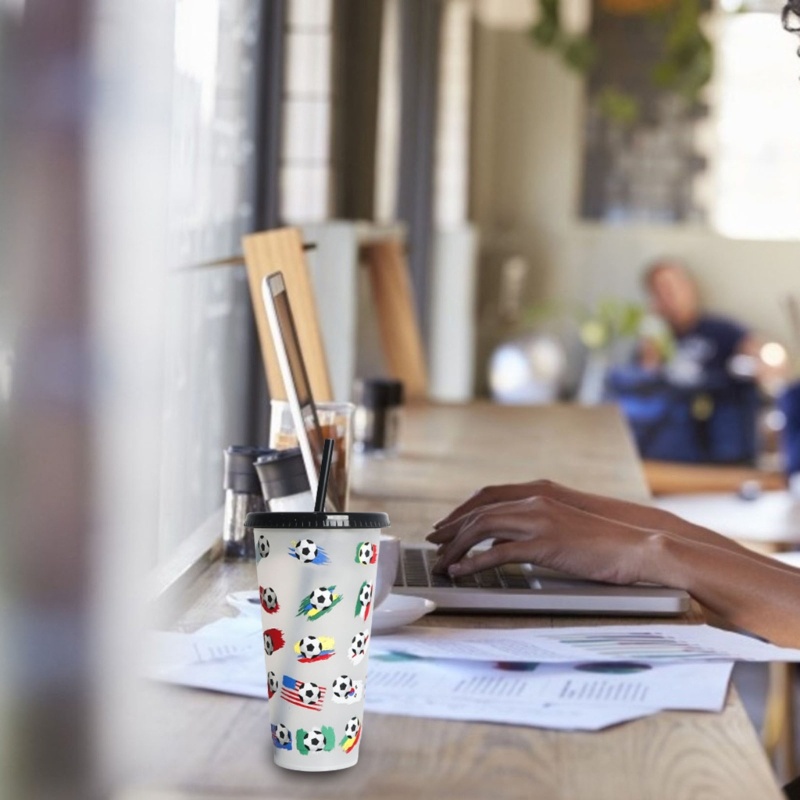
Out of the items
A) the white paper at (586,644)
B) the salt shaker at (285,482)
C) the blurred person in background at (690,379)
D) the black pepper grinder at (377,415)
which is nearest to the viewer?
the white paper at (586,644)

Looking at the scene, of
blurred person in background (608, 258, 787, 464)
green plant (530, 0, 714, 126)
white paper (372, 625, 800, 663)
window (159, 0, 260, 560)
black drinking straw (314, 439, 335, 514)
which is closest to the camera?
black drinking straw (314, 439, 335, 514)

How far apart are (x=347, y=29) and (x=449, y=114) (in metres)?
3.28

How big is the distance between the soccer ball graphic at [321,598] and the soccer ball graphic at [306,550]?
2cm

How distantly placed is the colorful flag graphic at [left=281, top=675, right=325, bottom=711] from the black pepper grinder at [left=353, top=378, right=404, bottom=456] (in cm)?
→ 166

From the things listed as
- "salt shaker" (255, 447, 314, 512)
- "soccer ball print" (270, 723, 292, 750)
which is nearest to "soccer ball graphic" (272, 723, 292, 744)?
"soccer ball print" (270, 723, 292, 750)

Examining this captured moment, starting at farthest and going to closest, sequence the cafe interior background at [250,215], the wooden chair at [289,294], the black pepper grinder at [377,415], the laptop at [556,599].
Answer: the black pepper grinder at [377,415] < the wooden chair at [289,294] < the laptop at [556,599] < the cafe interior background at [250,215]

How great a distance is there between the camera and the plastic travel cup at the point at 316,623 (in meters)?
0.87

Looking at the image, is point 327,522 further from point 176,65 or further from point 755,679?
point 755,679

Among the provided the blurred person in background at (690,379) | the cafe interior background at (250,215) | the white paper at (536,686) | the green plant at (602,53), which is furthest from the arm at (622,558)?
the green plant at (602,53)

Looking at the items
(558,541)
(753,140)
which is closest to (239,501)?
(558,541)

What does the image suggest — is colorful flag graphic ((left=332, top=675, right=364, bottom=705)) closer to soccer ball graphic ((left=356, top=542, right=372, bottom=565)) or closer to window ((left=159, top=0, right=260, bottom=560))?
soccer ball graphic ((left=356, top=542, right=372, bottom=565))

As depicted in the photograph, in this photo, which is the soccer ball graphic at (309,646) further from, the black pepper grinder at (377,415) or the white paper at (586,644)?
the black pepper grinder at (377,415)

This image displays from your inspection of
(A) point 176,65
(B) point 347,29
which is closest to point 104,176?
(A) point 176,65

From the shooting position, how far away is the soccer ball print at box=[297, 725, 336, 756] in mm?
880
